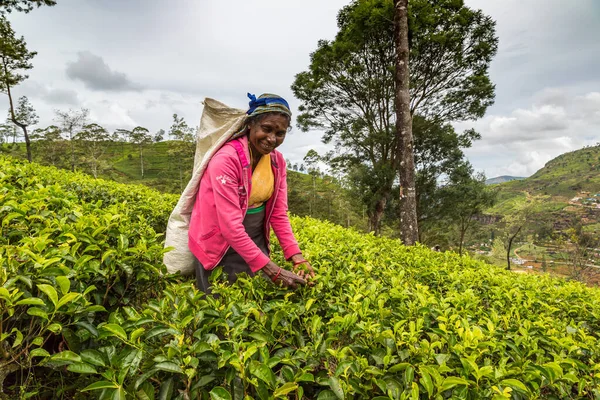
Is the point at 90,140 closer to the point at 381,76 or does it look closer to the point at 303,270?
the point at 381,76

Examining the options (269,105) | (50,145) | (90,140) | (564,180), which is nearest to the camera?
(269,105)

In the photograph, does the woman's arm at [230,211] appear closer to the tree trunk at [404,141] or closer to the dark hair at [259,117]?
the dark hair at [259,117]

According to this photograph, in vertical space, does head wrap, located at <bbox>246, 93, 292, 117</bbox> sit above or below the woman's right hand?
above

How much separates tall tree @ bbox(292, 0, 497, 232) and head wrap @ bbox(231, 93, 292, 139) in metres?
11.4

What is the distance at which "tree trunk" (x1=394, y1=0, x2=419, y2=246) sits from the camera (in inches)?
288

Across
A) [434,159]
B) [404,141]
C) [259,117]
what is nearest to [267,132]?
[259,117]

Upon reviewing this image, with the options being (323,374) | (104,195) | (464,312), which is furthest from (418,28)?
(323,374)

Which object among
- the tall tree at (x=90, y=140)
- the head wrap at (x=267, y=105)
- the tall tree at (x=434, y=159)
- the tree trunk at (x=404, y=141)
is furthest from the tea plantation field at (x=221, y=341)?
the tall tree at (x=90, y=140)

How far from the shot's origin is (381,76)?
15.6m

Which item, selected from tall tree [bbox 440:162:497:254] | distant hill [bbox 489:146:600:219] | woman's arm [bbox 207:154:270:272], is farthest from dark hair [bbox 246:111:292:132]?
distant hill [bbox 489:146:600:219]

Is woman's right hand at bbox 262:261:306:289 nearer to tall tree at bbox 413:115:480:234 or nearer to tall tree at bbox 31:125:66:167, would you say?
tall tree at bbox 413:115:480:234

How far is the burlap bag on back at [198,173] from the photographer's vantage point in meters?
2.40

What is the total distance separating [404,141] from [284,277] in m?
6.19

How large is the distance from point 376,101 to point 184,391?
57.2ft
